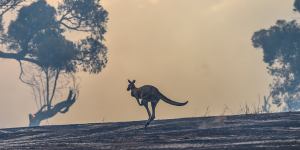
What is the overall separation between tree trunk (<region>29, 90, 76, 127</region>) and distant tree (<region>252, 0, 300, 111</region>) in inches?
592

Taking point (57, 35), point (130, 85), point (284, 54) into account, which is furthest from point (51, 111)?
point (130, 85)

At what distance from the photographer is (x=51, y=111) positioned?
144ft

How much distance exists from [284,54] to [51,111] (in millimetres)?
17800

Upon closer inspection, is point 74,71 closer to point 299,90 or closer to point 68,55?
point 68,55

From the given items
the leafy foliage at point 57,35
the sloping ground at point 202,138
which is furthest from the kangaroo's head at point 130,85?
the leafy foliage at point 57,35

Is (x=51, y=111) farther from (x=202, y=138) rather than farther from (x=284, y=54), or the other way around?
(x=202, y=138)

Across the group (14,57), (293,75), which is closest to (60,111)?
(14,57)

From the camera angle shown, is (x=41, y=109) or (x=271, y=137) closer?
(x=271, y=137)

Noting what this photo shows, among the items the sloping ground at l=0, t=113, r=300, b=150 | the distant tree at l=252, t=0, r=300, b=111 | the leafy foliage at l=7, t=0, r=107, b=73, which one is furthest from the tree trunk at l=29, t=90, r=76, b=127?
the sloping ground at l=0, t=113, r=300, b=150

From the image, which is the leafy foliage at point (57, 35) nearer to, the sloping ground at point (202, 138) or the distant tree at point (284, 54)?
the distant tree at point (284, 54)

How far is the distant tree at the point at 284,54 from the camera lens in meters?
45.8

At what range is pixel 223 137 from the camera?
11.9 meters

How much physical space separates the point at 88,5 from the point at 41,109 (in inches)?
329

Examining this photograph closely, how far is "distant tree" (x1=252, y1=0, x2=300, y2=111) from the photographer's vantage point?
4578 cm
